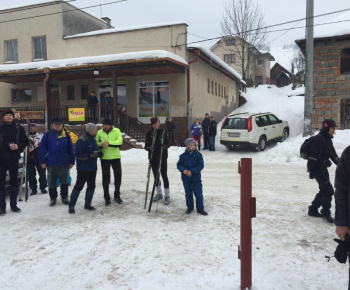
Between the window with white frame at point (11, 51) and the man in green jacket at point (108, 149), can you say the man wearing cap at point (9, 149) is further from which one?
the window with white frame at point (11, 51)

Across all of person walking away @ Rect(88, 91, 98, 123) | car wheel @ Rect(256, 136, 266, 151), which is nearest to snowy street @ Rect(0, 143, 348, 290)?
car wheel @ Rect(256, 136, 266, 151)

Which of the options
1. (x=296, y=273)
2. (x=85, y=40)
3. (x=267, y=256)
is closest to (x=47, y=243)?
(x=267, y=256)

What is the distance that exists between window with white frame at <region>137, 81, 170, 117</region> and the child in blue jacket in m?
11.6

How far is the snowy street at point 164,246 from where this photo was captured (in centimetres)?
324

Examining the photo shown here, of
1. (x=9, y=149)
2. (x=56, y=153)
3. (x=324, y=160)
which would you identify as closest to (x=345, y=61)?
(x=324, y=160)

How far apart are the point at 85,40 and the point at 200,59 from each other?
702 centimetres

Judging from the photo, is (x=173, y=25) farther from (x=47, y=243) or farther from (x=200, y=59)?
(x=47, y=243)

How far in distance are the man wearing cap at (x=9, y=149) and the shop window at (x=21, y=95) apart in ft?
54.4

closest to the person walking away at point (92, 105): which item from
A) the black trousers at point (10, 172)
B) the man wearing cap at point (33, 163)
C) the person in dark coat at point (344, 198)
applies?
the man wearing cap at point (33, 163)

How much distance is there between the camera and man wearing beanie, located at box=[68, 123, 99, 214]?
5.39 m

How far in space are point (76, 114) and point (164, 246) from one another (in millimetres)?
13665

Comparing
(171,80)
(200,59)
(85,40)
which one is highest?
(85,40)

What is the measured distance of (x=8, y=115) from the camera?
5.30 m

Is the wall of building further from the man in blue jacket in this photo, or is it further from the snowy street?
the man in blue jacket
